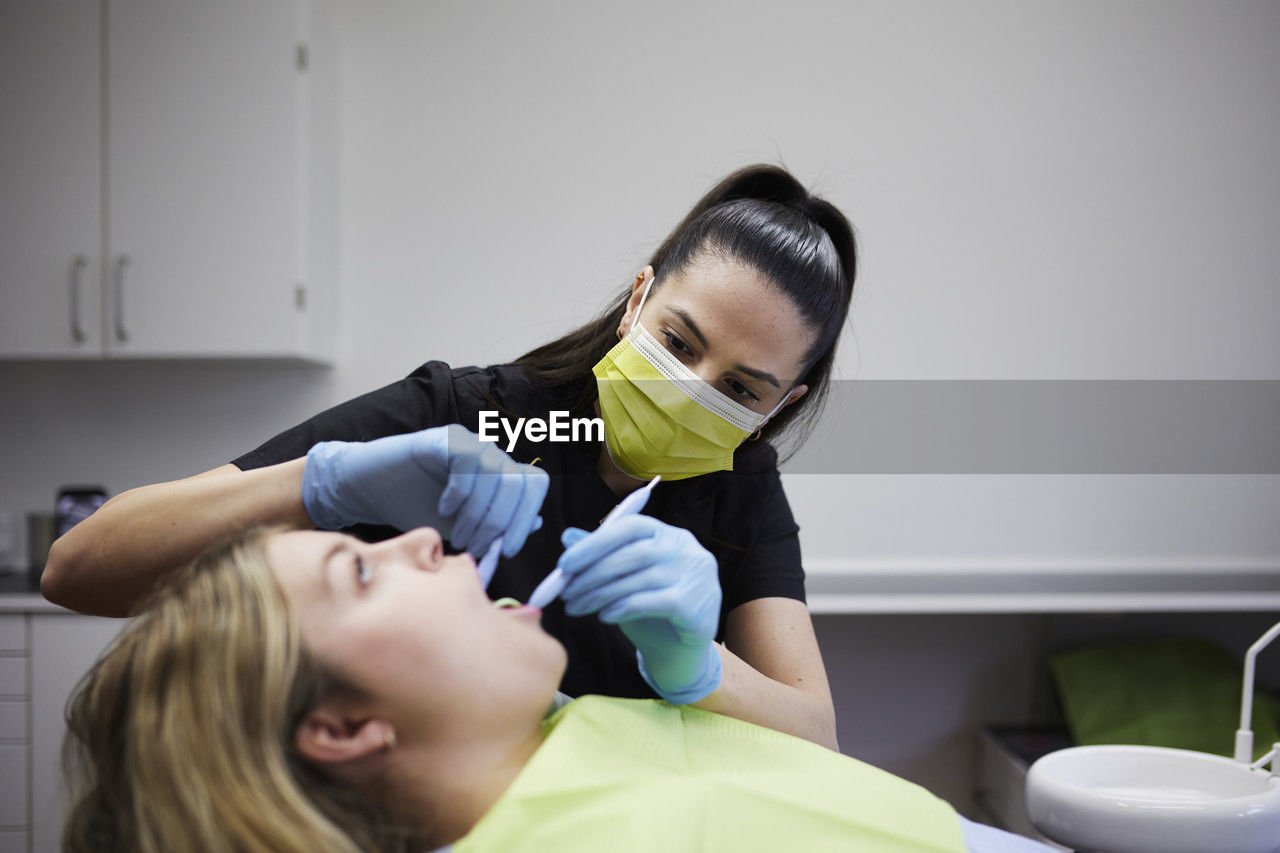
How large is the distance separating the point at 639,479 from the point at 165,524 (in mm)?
610

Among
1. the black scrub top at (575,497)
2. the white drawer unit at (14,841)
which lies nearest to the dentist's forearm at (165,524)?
the black scrub top at (575,497)

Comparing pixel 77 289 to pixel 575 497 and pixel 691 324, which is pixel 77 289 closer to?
pixel 575 497

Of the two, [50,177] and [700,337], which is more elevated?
[50,177]

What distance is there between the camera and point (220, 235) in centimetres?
223

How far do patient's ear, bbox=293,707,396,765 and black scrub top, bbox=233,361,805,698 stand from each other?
386 millimetres

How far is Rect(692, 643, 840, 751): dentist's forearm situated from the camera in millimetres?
1015

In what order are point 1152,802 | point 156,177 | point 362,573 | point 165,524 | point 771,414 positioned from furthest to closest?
point 156,177, point 771,414, point 1152,802, point 165,524, point 362,573

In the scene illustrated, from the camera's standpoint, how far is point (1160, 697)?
234cm

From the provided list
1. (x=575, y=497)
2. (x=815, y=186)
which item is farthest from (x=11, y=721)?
(x=815, y=186)

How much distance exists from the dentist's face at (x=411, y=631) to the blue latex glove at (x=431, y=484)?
0.25 ft

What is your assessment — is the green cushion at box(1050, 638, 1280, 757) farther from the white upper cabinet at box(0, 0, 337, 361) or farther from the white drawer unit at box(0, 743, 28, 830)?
the white drawer unit at box(0, 743, 28, 830)

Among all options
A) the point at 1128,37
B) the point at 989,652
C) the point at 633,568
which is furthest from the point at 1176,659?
the point at 633,568

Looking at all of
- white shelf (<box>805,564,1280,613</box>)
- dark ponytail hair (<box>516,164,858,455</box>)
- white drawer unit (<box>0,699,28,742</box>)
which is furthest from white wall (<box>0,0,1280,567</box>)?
dark ponytail hair (<box>516,164,858,455</box>)

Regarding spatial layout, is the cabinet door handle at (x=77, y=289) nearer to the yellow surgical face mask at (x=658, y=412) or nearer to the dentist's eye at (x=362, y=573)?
the yellow surgical face mask at (x=658, y=412)
